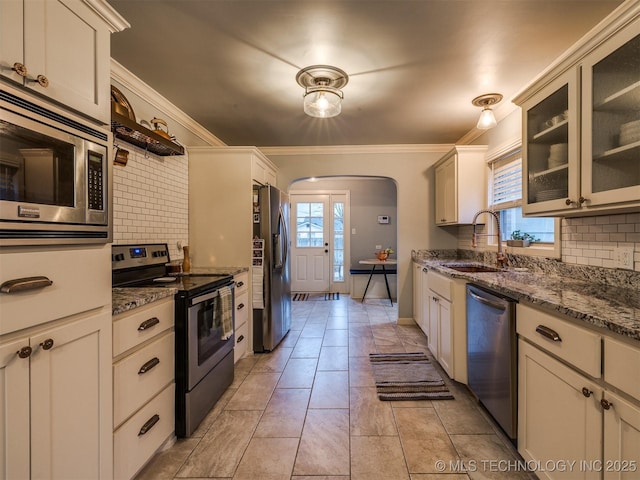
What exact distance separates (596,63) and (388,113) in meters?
1.74

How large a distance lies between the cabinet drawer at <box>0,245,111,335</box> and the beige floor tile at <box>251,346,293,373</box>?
182 centimetres

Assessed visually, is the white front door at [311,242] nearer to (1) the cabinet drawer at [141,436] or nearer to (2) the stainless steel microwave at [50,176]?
(1) the cabinet drawer at [141,436]

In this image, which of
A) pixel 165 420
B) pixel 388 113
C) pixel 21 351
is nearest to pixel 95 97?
pixel 21 351

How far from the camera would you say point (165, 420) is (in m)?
1.67

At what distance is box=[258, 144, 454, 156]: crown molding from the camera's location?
13.3 feet

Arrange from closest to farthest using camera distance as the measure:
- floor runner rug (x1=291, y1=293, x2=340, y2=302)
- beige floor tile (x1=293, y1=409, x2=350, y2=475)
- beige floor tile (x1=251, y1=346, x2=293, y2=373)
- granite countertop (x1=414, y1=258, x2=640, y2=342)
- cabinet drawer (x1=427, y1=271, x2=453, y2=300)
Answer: granite countertop (x1=414, y1=258, x2=640, y2=342)
beige floor tile (x1=293, y1=409, x2=350, y2=475)
cabinet drawer (x1=427, y1=271, x2=453, y2=300)
beige floor tile (x1=251, y1=346, x2=293, y2=373)
floor runner rug (x1=291, y1=293, x2=340, y2=302)

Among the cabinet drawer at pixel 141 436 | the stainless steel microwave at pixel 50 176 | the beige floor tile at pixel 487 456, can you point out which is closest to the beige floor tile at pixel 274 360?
the cabinet drawer at pixel 141 436

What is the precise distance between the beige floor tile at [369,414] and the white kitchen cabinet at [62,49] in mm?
2119

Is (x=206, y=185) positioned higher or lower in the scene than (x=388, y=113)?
lower

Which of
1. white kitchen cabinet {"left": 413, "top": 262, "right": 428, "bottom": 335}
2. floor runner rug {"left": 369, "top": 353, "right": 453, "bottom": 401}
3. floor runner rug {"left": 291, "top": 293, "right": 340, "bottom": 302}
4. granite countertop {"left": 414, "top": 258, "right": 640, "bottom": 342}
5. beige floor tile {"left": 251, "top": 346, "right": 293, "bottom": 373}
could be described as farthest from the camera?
floor runner rug {"left": 291, "top": 293, "right": 340, "bottom": 302}

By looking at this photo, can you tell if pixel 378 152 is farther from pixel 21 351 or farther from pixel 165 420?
pixel 21 351

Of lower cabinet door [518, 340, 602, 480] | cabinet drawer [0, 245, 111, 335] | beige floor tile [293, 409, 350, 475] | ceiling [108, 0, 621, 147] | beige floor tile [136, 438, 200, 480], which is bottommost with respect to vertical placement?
beige floor tile [136, 438, 200, 480]

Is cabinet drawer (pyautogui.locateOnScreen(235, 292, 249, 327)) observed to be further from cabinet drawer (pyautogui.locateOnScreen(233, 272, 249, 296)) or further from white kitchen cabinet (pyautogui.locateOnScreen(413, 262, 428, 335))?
white kitchen cabinet (pyautogui.locateOnScreen(413, 262, 428, 335))

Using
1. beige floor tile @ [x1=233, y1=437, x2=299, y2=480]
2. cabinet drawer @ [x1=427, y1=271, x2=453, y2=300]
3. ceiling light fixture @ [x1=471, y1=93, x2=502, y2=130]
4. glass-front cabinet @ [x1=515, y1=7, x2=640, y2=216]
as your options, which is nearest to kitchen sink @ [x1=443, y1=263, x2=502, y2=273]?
cabinet drawer @ [x1=427, y1=271, x2=453, y2=300]
